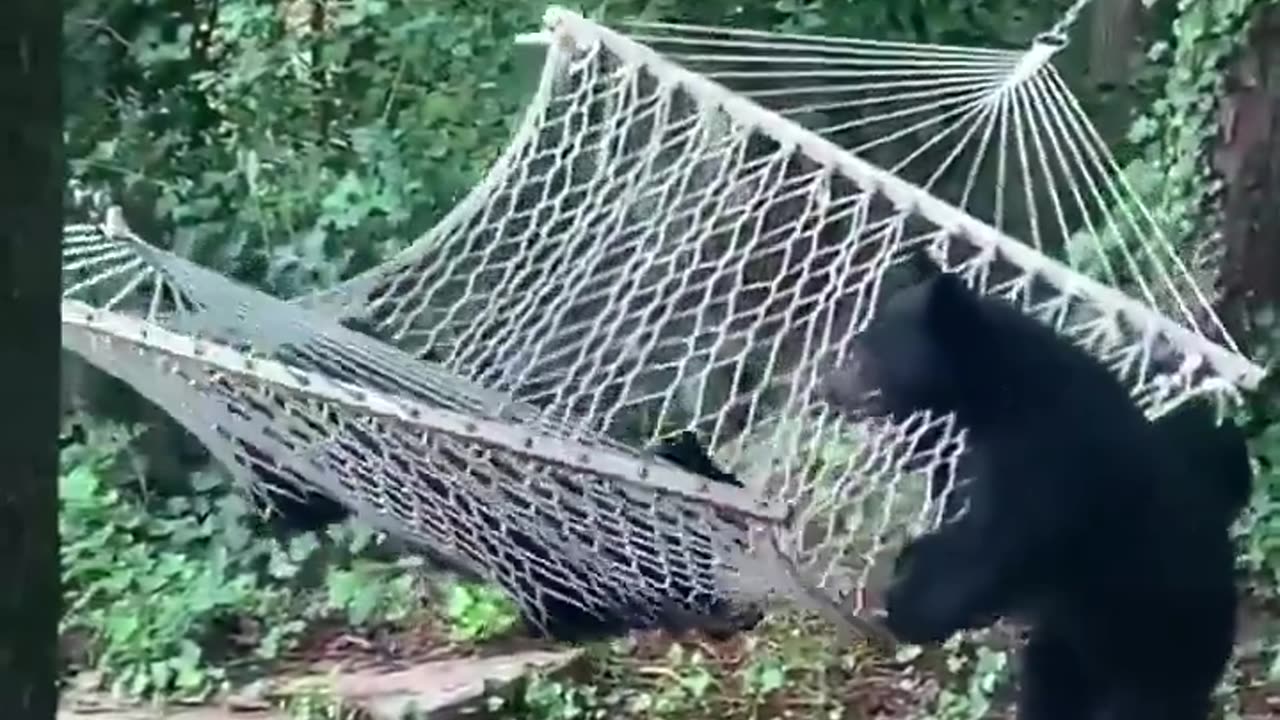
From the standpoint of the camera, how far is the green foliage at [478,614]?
2.50 m

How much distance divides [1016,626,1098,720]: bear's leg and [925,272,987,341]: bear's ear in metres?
0.29

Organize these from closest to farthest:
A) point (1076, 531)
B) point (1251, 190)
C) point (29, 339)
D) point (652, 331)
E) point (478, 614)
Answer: point (29, 339), point (1076, 531), point (652, 331), point (478, 614), point (1251, 190)

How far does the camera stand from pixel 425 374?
208 centimetres

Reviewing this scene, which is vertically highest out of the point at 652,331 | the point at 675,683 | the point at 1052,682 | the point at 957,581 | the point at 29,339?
the point at 29,339

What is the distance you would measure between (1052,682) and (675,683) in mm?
689

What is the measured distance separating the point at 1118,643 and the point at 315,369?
0.88 m

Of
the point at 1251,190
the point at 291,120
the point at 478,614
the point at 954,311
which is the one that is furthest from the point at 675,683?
the point at 291,120

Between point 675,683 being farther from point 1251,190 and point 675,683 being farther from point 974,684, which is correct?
point 1251,190

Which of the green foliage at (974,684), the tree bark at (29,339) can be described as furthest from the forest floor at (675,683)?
the tree bark at (29,339)

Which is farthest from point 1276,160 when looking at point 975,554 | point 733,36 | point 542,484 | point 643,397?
point 542,484

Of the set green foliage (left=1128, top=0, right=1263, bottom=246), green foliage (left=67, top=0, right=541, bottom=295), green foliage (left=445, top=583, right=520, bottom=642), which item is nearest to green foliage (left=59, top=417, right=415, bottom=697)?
green foliage (left=445, top=583, right=520, bottom=642)

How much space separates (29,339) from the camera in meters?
0.75

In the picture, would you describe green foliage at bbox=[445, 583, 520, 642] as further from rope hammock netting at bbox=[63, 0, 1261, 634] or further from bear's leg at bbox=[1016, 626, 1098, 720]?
bear's leg at bbox=[1016, 626, 1098, 720]

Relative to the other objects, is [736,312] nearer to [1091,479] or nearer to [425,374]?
[425,374]
